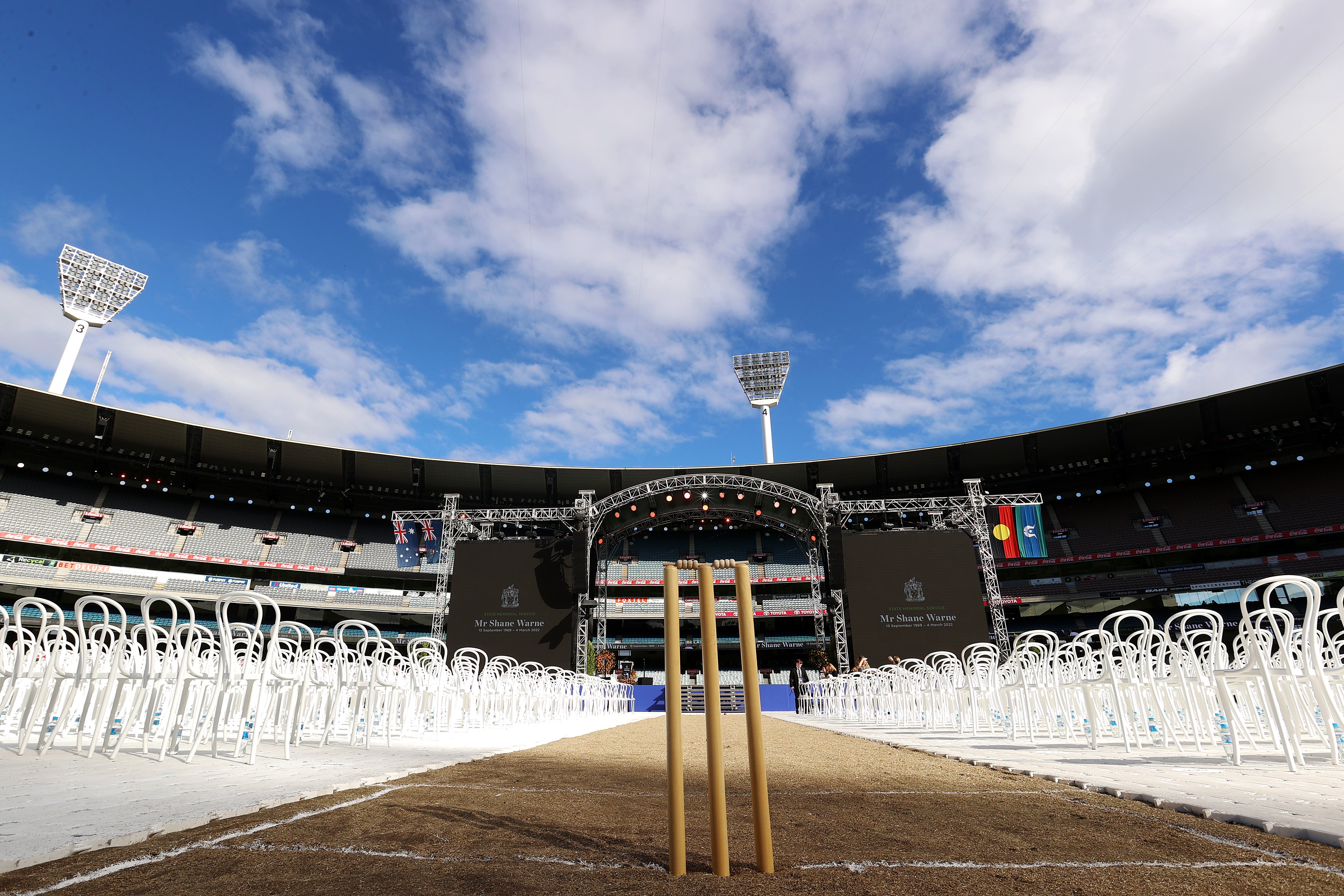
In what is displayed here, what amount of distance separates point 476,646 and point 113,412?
60.2 feet

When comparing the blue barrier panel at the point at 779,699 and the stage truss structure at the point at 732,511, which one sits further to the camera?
the stage truss structure at the point at 732,511

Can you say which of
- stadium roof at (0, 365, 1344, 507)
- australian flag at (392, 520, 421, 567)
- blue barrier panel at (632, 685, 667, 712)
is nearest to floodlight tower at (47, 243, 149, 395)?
stadium roof at (0, 365, 1344, 507)

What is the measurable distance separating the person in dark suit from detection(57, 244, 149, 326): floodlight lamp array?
112 ft

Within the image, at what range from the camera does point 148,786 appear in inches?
103

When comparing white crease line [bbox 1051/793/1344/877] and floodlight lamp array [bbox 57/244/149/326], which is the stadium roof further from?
white crease line [bbox 1051/793/1344/877]

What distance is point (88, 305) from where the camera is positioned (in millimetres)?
28859

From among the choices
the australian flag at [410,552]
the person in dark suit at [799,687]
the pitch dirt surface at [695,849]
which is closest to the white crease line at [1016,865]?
the pitch dirt surface at [695,849]

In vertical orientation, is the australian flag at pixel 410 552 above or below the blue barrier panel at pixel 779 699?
above

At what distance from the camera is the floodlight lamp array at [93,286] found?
93.5ft

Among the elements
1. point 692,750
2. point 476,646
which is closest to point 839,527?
point 476,646

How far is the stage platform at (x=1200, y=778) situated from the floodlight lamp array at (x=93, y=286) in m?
37.8

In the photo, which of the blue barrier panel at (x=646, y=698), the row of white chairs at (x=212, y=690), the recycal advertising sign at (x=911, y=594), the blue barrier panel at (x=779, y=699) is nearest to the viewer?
the row of white chairs at (x=212, y=690)

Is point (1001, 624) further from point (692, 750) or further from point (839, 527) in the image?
point (692, 750)

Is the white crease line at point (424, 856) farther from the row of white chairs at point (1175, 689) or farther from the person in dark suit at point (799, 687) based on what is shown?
the person in dark suit at point (799, 687)
